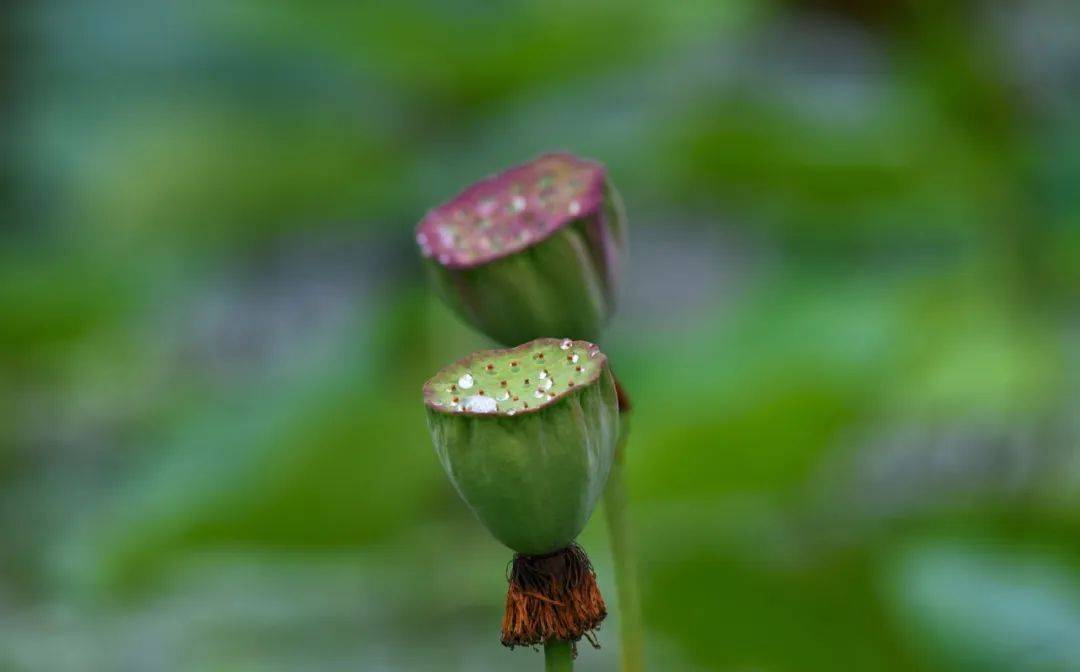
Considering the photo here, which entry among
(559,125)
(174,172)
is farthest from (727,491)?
(174,172)

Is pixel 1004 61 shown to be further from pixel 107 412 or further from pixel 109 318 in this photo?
pixel 107 412

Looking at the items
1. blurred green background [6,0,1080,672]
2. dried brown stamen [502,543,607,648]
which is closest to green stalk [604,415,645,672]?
dried brown stamen [502,543,607,648]

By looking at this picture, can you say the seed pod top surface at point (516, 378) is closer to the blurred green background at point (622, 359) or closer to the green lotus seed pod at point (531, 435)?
the green lotus seed pod at point (531, 435)

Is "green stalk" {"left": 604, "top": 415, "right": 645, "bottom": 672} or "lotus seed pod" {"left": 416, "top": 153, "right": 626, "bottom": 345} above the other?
"lotus seed pod" {"left": 416, "top": 153, "right": 626, "bottom": 345}

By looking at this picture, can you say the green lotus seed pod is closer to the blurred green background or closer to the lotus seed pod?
the lotus seed pod

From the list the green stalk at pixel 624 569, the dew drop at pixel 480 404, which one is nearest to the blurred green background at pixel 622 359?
the green stalk at pixel 624 569

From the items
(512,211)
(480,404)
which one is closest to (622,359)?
(512,211)
